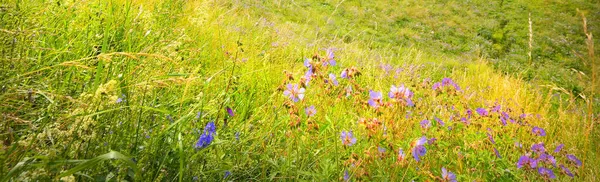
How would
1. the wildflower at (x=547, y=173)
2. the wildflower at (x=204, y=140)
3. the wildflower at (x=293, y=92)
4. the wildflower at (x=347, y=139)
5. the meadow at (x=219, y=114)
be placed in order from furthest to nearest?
1. the wildflower at (x=547, y=173)
2. the wildflower at (x=293, y=92)
3. the wildflower at (x=347, y=139)
4. the wildflower at (x=204, y=140)
5. the meadow at (x=219, y=114)

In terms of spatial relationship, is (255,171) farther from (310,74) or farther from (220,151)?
(310,74)

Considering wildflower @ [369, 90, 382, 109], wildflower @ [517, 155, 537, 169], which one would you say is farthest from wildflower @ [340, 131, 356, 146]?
wildflower @ [517, 155, 537, 169]

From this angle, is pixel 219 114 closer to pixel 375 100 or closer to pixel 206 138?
pixel 206 138

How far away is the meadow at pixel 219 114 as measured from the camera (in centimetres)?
100

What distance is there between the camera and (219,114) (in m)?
1.55

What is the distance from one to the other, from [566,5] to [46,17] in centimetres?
2913

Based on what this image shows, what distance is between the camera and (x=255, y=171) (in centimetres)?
150

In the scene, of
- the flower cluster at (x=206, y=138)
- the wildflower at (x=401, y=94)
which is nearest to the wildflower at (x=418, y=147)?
the wildflower at (x=401, y=94)

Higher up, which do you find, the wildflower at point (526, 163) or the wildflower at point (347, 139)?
the wildflower at point (347, 139)

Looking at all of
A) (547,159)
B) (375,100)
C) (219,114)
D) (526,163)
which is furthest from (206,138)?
(547,159)

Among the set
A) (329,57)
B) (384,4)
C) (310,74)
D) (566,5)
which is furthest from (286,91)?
(566,5)

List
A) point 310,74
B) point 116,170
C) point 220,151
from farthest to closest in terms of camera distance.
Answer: point 310,74
point 220,151
point 116,170

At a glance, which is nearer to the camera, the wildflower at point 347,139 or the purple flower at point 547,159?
the wildflower at point 347,139

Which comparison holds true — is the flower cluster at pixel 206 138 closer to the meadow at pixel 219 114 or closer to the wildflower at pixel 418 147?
the meadow at pixel 219 114
